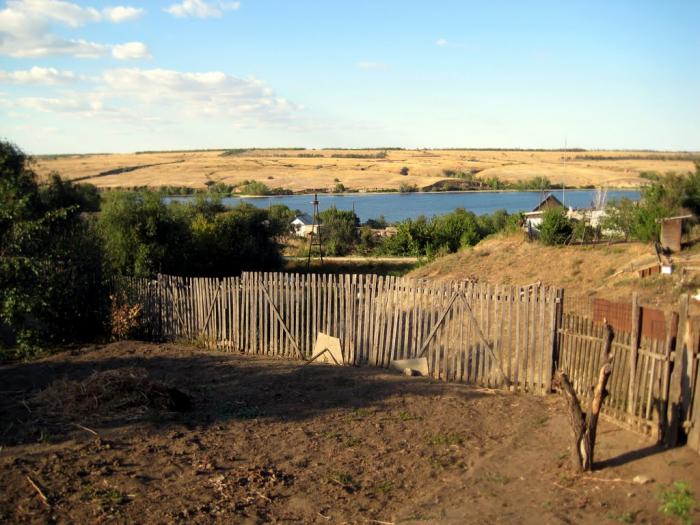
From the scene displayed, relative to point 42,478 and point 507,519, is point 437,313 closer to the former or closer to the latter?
point 507,519

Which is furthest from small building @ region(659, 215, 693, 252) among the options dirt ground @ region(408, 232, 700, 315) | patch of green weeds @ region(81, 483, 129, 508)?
patch of green weeds @ region(81, 483, 129, 508)

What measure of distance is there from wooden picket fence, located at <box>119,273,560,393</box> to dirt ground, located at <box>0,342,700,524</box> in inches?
25.2

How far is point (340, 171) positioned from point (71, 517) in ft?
376

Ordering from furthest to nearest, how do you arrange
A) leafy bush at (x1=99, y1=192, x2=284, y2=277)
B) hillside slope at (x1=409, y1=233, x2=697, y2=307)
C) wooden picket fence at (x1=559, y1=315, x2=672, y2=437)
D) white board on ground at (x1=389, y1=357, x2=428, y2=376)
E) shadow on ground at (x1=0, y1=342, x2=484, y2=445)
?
leafy bush at (x1=99, y1=192, x2=284, y2=277), hillside slope at (x1=409, y1=233, x2=697, y2=307), white board on ground at (x1=389, y1=357, x2=428, y2=376), shadow on ground at (x1=0, y1=342, x2=484, y2=445), wooden picket fence at (x1=559, y1=315, x2=672, y2=437)

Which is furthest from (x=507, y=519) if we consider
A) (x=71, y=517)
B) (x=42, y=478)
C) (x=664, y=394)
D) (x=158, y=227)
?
(x=158, y=227)

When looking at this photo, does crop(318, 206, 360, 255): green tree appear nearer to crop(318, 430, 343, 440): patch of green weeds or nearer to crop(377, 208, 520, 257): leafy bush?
crop(377, 208, 520, 257): leafy bush

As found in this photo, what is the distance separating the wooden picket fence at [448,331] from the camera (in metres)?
6.70

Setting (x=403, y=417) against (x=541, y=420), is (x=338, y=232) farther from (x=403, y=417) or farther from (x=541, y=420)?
(x=541, y=420)

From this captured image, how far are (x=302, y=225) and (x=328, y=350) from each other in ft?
159

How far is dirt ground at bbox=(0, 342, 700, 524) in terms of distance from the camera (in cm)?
541

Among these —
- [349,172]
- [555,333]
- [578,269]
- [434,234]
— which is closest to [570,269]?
[578,269]

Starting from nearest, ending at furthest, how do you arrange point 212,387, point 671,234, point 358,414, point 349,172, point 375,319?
point 358,414, point 212,387, point 375,319, point 671,234, point 349,172

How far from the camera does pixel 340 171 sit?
118312 mm

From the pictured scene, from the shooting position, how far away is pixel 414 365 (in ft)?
34.1
